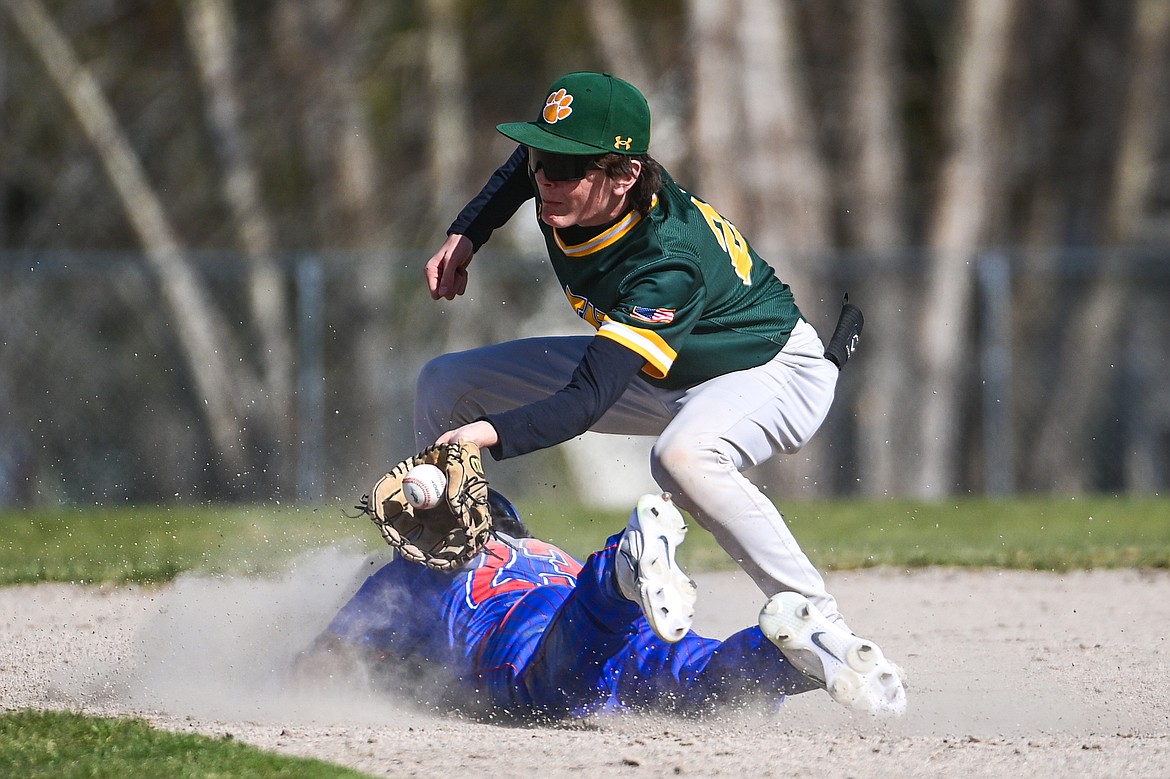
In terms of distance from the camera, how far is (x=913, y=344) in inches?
583

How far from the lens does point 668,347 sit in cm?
430

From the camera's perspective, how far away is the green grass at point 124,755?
11.6ft

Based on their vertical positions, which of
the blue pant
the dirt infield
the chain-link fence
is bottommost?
the chain-link fence

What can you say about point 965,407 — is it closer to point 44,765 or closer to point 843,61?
point 843,61

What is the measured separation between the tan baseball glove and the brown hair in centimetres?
92

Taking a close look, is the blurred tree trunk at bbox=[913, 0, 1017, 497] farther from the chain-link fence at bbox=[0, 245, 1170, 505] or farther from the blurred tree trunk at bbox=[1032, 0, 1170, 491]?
the blurred tree trunk at bbox=[1032, 0, 1170, 491]

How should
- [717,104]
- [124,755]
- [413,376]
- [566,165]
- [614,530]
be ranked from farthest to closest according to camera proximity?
1. [717,104]
2. [413,376]
3. [614,530]
4. [566,165]
5. [124,755]

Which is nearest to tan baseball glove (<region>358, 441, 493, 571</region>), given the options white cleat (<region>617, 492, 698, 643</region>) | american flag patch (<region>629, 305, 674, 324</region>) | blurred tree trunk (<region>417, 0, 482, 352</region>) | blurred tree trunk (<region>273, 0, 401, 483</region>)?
white cleat (<region>617, 492, 698, 643</region>)

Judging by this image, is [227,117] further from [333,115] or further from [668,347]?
[668,347]

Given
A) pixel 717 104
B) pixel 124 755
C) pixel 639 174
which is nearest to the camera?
pixel 124 755

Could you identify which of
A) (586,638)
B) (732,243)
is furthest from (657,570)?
(732,243)

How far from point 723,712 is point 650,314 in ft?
3.70

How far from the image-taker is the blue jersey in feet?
13.7

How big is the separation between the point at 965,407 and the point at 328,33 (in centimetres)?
927
